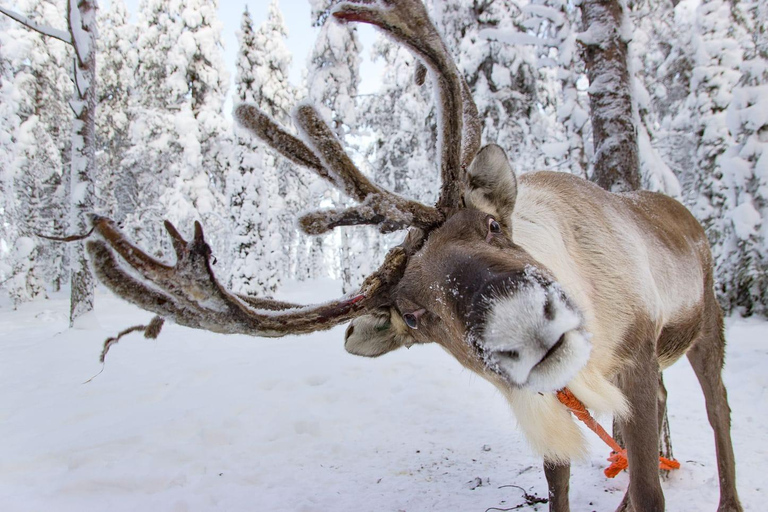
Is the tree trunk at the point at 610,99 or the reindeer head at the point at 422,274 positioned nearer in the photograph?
the reindeer head at the point at 422,274

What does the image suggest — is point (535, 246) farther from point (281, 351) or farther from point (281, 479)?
point (281, 351)

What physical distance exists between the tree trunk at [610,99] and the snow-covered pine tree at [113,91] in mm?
18509

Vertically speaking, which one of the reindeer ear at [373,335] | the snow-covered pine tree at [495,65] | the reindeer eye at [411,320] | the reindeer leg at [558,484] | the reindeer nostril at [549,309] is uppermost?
the snow-covered pine tree at [495,65]

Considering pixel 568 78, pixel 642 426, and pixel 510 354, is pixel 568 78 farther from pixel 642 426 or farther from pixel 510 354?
pixel 510 354

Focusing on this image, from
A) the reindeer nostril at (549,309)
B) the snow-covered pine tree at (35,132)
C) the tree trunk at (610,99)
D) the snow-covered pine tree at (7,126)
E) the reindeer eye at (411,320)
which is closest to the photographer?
the reindeer nostril at (549,309)

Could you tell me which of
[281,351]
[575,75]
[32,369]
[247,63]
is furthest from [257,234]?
[575,75]

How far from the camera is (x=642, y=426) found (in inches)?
85.8

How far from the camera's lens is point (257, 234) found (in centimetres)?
1424

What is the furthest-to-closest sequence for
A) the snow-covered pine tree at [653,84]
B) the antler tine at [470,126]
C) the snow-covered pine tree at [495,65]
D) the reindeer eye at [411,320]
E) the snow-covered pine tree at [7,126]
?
1. the snow-covered pine tree at [7,126]
2. the snow-covered pine tree at [495,65]
3. the snow-covered pine tree at [653,84]
4. the antler tine at [470,126]
5. the reindeer eye at [411,320]

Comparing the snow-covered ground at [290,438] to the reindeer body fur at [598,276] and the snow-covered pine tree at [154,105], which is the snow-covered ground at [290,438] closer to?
the reindeer body fur at [598,276]

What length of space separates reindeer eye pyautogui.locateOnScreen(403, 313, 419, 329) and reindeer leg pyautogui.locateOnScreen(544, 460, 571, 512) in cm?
133

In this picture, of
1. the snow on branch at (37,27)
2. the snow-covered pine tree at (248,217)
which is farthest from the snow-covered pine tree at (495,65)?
the snow on branch at (37,27)

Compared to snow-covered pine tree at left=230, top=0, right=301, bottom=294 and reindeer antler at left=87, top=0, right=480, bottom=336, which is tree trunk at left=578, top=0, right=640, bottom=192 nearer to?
reindeer antler at left=87, top=0, right=480, bottom=336

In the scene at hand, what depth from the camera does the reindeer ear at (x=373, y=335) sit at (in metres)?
2.12
